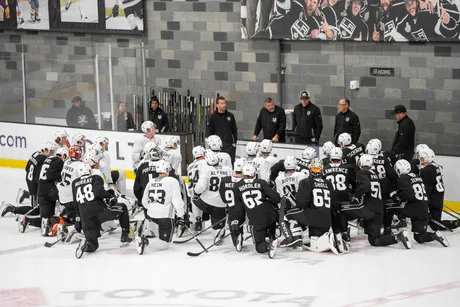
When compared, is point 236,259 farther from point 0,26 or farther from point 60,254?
point 0,26

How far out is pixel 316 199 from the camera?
14648 millimetres

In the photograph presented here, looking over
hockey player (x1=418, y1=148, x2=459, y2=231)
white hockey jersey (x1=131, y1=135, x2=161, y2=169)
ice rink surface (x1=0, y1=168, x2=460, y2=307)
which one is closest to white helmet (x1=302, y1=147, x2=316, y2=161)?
ice rink surface (x1=0, y1=168, x2=460, y2=307)

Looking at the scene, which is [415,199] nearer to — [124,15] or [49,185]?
[49,185]

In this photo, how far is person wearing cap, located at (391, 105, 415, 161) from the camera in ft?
57.7

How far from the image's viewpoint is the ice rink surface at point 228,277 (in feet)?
41.8

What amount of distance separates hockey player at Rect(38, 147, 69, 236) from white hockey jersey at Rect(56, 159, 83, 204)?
0.76 ft

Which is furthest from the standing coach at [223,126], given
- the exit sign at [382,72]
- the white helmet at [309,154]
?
the white helmet at [309,154]

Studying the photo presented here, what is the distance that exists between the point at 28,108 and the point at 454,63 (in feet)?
29.1

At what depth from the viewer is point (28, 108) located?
881 inches

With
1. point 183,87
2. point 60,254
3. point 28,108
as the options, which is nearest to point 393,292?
point 60,254

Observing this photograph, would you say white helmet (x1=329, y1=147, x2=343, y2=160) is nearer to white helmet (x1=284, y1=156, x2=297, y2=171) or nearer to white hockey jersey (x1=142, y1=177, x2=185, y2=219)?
white helmet (x1=284, y1=156, x2=297, y2=171)

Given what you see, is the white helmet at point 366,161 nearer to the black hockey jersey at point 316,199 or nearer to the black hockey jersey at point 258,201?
the black hockey jersey at point 316,199

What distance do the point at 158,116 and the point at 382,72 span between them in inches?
167

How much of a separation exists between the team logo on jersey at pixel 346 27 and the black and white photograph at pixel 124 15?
4833 millimetres
